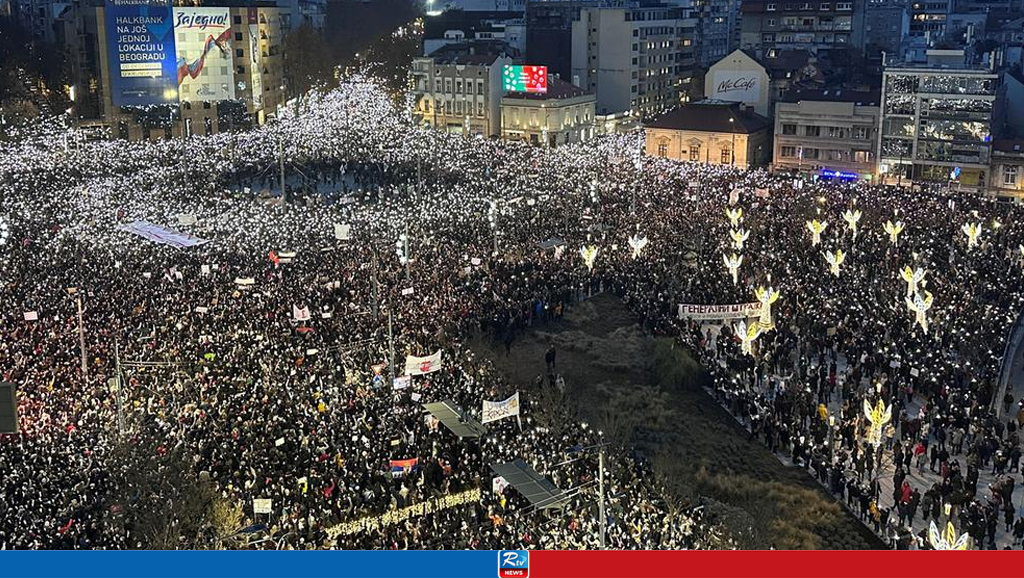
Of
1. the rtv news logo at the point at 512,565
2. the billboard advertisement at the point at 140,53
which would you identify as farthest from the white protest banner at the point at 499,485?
the billboard advertisement at the point at 140,53

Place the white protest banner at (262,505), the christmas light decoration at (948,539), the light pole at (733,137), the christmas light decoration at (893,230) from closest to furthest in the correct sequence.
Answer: the christmas light decoration at (948,539)
the white protest banner at (262,505)
the christmas light decoration at (893,230)
the light pole at (733,137)

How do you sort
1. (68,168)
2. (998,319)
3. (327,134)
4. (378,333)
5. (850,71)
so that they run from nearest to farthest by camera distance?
(378,333) < (998,319) < (68,168) < (327,134) < (850,71)

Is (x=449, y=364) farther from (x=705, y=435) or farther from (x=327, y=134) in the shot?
(x=327, y=134)

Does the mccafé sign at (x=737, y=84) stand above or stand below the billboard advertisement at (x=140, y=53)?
below

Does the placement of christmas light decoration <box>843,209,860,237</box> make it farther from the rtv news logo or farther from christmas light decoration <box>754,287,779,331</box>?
the rtv news logo

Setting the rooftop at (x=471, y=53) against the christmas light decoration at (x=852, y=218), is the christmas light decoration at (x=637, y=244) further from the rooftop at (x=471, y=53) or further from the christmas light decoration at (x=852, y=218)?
the rooftop at (x=471, y=53)

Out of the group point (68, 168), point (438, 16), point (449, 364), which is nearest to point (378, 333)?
point (449, 364)

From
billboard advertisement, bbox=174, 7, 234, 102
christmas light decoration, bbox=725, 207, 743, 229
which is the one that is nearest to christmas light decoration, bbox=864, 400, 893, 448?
christmas light decoration, bbox=725, 207, 743, 229
